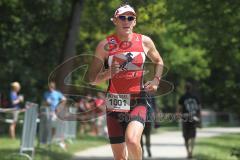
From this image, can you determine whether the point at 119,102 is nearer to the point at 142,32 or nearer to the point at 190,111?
the point at 190,111

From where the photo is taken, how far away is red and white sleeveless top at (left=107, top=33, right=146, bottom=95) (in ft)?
25.6

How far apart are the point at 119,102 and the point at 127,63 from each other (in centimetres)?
46

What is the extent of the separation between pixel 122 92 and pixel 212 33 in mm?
10620

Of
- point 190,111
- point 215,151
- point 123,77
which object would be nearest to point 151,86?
point 123,77

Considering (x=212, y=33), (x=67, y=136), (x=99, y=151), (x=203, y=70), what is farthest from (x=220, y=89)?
(x=203, y=70)

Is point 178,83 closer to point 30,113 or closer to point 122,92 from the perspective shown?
point 30,113

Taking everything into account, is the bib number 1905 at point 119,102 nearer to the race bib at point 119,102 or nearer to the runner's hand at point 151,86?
the race bib at point 119,102

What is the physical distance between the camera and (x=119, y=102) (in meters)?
7.77

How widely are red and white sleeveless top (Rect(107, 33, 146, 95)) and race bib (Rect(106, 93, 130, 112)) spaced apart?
61mm

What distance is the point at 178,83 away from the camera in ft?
187

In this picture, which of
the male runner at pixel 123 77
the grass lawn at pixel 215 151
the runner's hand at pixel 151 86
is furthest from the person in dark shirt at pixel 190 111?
the male runner at pixel 123 77

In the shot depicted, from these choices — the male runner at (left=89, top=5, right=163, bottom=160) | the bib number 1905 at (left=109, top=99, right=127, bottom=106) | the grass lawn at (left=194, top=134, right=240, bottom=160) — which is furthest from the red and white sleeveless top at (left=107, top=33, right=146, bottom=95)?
the grass lawn at (left=194, top=134, right=240, bottom=160)

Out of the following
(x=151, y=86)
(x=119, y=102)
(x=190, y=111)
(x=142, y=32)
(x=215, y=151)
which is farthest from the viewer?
(x=142, y=32)

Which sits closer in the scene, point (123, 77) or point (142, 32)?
point (123, 77)
